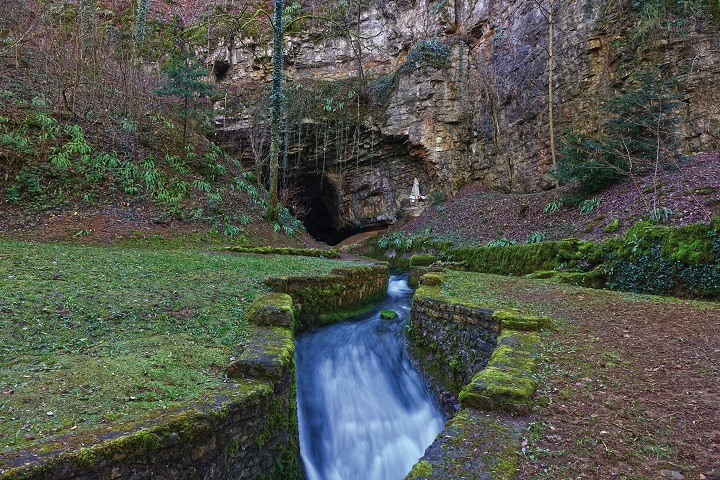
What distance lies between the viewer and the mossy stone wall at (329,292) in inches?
297

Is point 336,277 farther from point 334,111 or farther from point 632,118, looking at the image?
point 334,111

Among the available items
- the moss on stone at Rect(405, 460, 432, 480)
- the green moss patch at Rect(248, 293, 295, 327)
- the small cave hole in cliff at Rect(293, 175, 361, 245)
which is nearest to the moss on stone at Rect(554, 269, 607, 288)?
the green moss patch at Rect(248, 293, 295, 327)

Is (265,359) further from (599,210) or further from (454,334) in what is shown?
(599,210)

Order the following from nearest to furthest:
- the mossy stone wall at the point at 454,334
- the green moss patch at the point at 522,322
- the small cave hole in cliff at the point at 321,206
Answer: the green moss patch at the point at 522,322, the mossy stone wall at the point at 454,334, the small cave hole in cliff at the point at 321,206

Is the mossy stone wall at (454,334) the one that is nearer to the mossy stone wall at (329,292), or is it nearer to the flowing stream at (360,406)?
the flowing stream at (360,406)

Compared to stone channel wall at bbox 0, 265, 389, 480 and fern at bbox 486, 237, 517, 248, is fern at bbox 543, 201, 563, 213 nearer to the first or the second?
fern at bbox 486, 237, 517, 248

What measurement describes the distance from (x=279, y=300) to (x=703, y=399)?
16.7 ft

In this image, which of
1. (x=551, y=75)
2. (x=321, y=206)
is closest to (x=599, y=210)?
(x=551, y=75)

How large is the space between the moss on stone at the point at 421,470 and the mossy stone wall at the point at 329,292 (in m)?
5.22

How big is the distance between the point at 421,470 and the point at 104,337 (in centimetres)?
376

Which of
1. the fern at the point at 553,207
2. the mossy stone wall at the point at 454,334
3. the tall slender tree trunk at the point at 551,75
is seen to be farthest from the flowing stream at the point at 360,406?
the tall slender tree trunk at the point at 551,75

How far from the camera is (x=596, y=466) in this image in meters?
2.24

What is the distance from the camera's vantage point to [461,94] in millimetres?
23812

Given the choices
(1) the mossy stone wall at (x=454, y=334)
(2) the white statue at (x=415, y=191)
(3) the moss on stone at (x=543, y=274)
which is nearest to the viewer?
(1) the mossy stone wall at (x=454, y=334)
